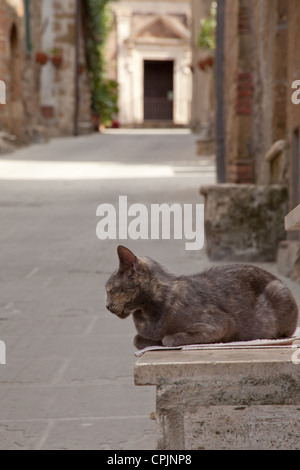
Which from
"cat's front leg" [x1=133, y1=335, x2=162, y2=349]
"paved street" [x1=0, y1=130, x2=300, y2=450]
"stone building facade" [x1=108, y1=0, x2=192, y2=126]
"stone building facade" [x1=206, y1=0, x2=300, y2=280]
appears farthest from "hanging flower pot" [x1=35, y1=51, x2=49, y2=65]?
"cat's front leg" [x1=133, y1=335, x2=162, y2=349]

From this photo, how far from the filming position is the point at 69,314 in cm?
517

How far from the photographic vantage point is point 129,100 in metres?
40.2

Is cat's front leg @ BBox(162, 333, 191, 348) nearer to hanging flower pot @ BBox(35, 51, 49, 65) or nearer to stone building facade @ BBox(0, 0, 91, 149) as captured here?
stone building facade @ BBox(0, 0, 91, 149)

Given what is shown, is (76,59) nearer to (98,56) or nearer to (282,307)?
(98,56)

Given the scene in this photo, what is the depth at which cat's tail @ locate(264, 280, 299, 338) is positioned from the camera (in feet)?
8.84

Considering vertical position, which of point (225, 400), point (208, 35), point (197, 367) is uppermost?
point (208, 35)

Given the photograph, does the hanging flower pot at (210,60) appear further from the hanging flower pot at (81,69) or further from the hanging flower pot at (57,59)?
the hanging flower pot at (81,69)

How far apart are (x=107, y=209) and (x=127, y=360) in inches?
243

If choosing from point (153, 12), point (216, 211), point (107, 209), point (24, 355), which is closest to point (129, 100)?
point (153, 12)

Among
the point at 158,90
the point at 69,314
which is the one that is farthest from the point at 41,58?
the point at 69,314

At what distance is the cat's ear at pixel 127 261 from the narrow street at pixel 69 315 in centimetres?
77

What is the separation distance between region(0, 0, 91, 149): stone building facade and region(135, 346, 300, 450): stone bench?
18.9 metres

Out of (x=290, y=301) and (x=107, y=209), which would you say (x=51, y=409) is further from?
(x=107, y=209)

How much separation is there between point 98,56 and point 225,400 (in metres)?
28.8
